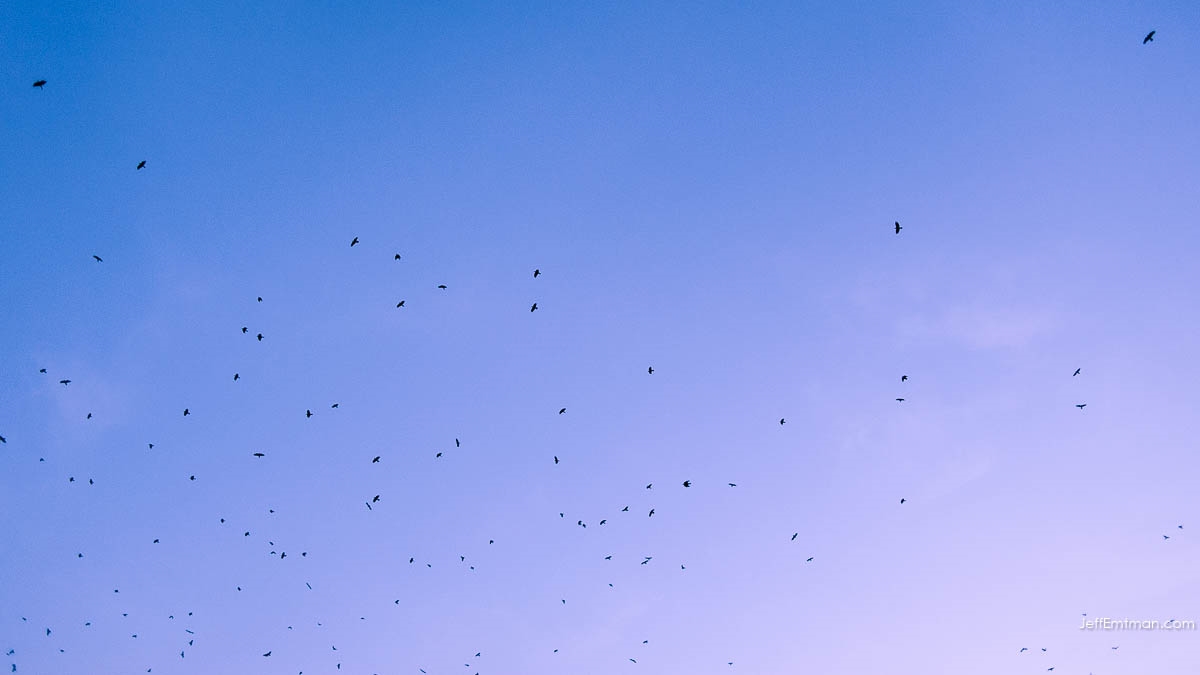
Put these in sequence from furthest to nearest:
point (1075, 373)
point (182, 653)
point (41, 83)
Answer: point (182, 653) → point (1075, 373) → point (41, 83)

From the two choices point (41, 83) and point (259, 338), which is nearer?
point (41, 83)

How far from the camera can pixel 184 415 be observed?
31.3m

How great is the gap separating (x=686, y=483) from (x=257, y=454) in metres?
21.0

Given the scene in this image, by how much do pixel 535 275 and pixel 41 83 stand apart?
57.7ft

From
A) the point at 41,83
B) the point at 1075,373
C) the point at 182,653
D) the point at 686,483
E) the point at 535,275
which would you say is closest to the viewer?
the point at 41,83

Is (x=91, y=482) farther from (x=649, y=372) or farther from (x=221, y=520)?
(x=649, y=372)

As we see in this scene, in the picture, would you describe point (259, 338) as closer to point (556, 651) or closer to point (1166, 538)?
point (556, 651)

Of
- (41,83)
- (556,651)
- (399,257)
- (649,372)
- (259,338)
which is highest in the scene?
(41,83)

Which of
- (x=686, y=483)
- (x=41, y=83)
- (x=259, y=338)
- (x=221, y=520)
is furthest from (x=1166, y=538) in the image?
(x=41, y=83)

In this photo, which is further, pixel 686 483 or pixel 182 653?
pixel 182 653

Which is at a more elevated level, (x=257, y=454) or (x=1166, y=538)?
(x=257, y=454)

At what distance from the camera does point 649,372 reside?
28.8 m

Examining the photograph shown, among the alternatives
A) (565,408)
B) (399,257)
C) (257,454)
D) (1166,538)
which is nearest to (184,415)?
(257,454)

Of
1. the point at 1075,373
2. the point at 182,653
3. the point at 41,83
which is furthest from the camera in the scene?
the point at 182,653
